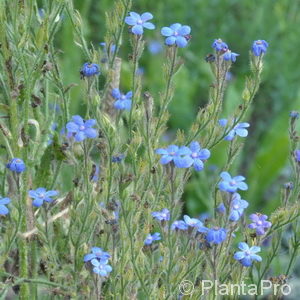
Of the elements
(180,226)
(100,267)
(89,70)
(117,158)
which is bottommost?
(100,267)

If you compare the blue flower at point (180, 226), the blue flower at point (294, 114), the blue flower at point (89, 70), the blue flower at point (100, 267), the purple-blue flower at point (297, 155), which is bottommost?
the blue flower at point (100, 267)

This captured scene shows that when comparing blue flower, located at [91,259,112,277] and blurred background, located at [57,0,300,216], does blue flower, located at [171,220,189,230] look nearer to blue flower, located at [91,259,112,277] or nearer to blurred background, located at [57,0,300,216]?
blue flower, located at [91,259,112,277]

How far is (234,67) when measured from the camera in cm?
616

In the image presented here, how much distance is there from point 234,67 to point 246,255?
157 inches

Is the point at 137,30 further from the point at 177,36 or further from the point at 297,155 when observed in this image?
the point at 297,155

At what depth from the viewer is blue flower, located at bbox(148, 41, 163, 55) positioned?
5830 millimetres

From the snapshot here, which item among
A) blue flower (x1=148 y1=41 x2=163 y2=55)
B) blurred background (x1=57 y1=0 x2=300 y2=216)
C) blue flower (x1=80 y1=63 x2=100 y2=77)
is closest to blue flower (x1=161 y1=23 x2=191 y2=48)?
blue flower (x1=80 y1=63 x2=100 y2=77)

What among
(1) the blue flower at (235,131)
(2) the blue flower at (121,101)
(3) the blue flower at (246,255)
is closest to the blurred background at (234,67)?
(2) the blue flower at (121,101)

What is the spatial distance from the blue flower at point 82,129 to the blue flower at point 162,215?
303mm

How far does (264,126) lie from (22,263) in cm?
353

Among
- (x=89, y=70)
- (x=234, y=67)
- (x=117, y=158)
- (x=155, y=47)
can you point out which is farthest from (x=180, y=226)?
(x=234, y=67)

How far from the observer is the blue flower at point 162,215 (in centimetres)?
234

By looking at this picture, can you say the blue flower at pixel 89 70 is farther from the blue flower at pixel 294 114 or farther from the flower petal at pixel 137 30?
the blue flower at pixel 294 114

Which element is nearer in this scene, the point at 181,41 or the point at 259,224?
the point at 181,41
